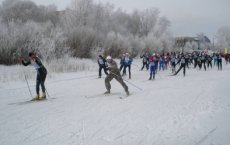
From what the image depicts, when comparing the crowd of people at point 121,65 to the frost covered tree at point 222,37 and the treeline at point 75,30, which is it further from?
the frost covered tree at point 222,37

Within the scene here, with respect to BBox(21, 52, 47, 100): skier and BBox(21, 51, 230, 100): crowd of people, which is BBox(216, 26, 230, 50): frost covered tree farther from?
BBox(21, 52, 47, 100): skier

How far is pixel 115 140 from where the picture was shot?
5.45m

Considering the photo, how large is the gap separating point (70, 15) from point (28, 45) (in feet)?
66.3

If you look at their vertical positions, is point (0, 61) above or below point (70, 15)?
below

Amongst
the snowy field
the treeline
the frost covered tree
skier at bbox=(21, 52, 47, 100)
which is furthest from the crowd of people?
the frost covered tree

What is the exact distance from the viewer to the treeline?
25.7m

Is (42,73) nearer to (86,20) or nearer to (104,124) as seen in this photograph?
(104,124)

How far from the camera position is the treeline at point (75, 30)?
25672 millimetres

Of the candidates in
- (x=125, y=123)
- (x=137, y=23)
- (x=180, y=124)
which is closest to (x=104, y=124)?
(x=125, y=123)

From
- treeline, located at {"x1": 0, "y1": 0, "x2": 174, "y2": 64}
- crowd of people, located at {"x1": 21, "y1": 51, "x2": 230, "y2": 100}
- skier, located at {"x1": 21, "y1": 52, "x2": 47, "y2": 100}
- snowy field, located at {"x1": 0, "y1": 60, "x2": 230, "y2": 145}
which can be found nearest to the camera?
snowy field, located at {"x1": 0, "y1": 60, "x2": 230, "y2": 145}

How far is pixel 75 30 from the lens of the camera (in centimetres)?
3656

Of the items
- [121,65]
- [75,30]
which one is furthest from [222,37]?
[121,65]

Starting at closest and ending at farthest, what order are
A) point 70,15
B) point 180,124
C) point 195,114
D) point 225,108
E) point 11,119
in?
point 180,124 < point 11,119 < point 195,114 < point 225,108 < point 70,15

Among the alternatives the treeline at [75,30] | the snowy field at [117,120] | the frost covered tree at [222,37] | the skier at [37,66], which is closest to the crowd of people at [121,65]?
the skier at [37,66]
